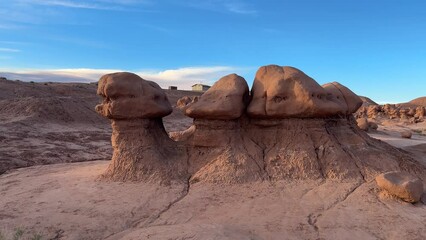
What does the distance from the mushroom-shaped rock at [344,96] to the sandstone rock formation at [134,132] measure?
3.34m

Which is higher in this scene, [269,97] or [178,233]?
[269,97]

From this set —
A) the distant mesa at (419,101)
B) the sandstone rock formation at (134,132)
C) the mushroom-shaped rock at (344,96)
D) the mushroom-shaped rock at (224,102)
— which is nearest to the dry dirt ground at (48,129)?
the sandstone rock formation at (134,132)

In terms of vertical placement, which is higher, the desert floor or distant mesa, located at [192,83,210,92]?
distant mesa, located at [192,83,210,92]

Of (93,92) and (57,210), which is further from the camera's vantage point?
(93,92)

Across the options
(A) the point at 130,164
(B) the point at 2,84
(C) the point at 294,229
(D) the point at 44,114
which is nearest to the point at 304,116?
(C) the point at 294,229

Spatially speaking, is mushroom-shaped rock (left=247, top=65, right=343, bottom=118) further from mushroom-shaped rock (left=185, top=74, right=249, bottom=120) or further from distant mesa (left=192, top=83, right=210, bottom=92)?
distant mesa (left=192, top=83, right=210, bottom=92)

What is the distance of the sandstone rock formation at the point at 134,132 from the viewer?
750cm

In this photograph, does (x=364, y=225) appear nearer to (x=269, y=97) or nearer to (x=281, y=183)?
(x=281, y=183)

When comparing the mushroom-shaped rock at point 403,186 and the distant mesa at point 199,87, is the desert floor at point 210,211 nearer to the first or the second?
the mushroom-shaped rock at point 403,186

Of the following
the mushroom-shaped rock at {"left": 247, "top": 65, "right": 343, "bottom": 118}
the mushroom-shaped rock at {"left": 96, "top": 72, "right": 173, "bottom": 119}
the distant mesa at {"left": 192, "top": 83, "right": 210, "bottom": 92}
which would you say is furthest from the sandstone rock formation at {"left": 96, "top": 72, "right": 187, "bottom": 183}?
the distant mesa at {"left": 192, "top": 83, "right": 210, "bottom": 92}

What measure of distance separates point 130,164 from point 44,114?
15.2m

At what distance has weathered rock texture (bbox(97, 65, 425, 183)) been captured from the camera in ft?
23.9

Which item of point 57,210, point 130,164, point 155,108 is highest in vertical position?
point 155,108

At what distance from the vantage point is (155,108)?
25.8 feet
